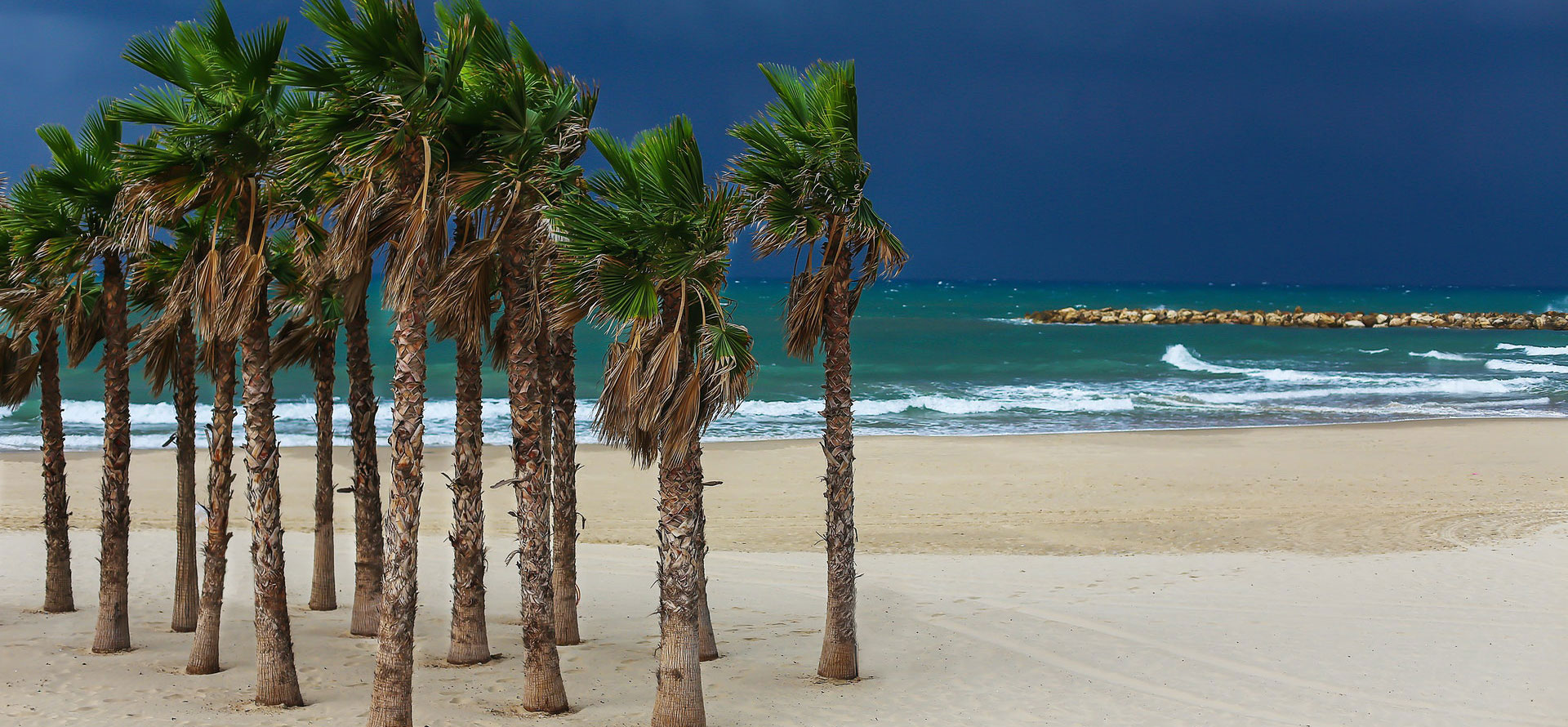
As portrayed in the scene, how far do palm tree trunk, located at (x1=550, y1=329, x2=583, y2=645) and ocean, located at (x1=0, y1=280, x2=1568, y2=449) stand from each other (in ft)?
55.7

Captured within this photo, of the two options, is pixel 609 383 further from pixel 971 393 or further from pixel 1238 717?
pixel 971 393

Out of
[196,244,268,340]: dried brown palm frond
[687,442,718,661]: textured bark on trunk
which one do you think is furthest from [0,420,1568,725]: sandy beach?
[196,244,268,340]: dried brown palm frond

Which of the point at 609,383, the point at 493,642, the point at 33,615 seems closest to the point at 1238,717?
the point at 609,383

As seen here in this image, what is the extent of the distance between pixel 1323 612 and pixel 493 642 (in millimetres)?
10278

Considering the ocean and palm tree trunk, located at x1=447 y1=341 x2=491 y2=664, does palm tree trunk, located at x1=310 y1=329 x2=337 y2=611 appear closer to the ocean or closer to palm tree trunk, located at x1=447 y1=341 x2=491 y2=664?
palm tree trunk, located at x1=447 y1=341 x2=491 y2=664

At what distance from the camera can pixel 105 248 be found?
37.2 feet

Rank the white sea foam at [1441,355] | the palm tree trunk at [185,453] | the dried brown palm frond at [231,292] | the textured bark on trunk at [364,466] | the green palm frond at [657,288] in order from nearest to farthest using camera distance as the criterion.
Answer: the green palm frond at [657,288] → the dried brown palm frond at [231,292] → the textured bark on trunk at [364,466] → the palm tree trunk at [185,453] → the white sea foam at [1441,355]

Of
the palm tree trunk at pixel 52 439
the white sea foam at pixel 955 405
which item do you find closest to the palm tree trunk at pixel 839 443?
the palm tree trunk at pixel 52 439

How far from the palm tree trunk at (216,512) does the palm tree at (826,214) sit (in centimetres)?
513

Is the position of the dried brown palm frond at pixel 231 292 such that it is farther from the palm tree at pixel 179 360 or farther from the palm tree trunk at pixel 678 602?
the palm tree trunk at pixel 678 602

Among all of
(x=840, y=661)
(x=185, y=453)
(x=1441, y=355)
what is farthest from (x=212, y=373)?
(x=1441, y=355)

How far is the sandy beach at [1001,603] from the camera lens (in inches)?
433

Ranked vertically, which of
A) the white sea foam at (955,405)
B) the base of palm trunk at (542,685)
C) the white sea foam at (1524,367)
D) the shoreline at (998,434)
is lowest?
the base of palm trunk at (542,685)

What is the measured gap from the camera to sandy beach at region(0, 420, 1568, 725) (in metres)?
11.0
